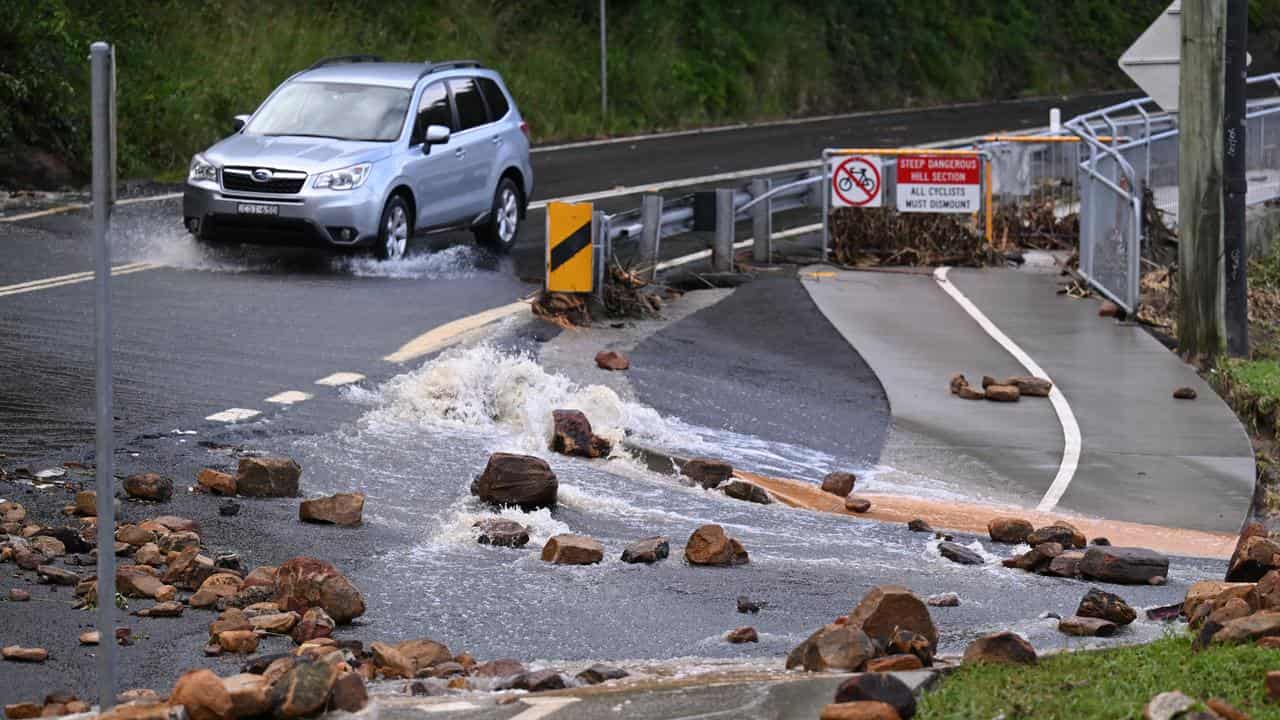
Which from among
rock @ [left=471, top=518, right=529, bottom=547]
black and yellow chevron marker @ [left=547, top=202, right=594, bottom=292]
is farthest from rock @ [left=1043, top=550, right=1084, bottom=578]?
black and yellow chevron marker @ [left=547, top=202, right=594, bottom=292]

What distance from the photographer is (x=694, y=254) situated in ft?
68.2

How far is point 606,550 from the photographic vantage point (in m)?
9.43

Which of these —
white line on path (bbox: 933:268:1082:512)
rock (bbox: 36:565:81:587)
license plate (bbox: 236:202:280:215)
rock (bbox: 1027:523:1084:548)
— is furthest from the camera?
license plate (bbox: 236:202:280:215)

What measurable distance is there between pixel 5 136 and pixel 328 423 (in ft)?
47.4

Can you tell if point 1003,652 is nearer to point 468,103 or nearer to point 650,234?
point 650,234

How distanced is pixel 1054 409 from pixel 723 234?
5.71m

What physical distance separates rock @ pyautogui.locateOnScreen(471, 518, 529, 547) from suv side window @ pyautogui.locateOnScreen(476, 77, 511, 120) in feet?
36.1

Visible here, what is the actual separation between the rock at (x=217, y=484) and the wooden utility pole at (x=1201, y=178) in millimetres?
9619

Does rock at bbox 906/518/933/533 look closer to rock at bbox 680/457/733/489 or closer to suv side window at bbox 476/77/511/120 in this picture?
rock at bbox 680/457/733/489

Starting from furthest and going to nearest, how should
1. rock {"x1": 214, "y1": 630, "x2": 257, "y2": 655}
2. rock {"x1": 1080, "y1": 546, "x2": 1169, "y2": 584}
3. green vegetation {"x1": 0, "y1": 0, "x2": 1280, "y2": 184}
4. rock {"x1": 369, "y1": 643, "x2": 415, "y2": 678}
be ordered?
green vegetation {"x1": 0, "y1": 0, "x2": 1280, "y2": 184} < rock {"x1": 1080, "y1": 546, "x2": 1169, "y2": 584} < rock {"x1": 214, "y1": 630, "x2": 257, "y2": 655} < rock {"x1": 369, "y1": 643, "x2": 415, "y2": 678}

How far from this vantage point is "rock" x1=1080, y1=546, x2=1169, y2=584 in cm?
921

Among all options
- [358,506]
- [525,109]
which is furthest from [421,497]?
[525,109]

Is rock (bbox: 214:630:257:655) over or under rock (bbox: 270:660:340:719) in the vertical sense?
under

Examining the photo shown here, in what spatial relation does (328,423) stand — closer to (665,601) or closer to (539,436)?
(539,436)
